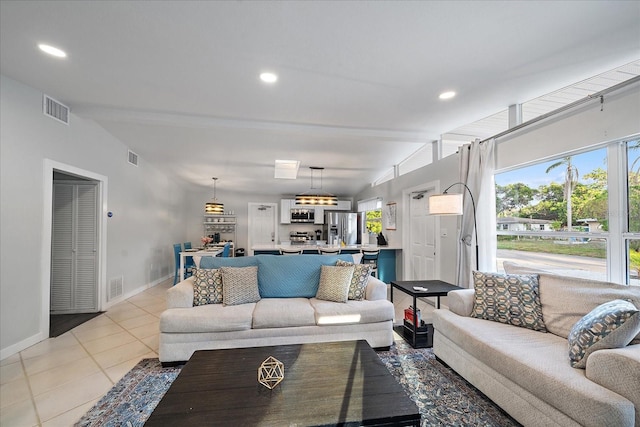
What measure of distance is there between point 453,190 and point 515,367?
2.82 m

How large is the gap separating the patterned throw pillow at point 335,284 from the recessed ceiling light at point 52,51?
10.7ft

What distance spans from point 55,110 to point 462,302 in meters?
5.12

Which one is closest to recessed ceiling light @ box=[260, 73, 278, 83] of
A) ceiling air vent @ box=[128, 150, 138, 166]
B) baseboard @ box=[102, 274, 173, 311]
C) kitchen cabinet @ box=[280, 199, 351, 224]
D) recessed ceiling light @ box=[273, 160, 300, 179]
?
recessed ceiling light @ box=[273, 160, 300, 179]

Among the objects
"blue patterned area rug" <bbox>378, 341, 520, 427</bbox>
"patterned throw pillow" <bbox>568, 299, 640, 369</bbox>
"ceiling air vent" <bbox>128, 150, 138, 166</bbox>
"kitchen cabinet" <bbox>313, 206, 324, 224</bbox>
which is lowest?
"blue patterned area rug" <bbox>378, 341, 520, 427</bbox>

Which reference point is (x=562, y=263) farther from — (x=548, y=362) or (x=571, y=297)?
(x=548, y=362)

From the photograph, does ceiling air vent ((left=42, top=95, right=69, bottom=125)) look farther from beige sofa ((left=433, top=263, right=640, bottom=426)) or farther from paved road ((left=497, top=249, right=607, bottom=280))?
paved road ((left=497, top=249, right=607, bottom=280))

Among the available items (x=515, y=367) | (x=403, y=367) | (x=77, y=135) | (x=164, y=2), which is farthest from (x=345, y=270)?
(x=77, y=135)

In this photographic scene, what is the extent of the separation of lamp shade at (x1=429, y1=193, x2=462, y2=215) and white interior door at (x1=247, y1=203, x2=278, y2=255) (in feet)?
22.0

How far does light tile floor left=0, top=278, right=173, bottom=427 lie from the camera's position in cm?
200

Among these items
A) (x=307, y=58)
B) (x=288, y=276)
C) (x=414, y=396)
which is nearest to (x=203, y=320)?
(x=288, y=276)

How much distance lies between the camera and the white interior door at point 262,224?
9172 mm

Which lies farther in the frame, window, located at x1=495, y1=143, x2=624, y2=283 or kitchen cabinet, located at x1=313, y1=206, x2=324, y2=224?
kitchen cabinet, located at x1=313, y1=206, x2=324, y2=224

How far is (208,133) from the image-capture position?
4258 millimetres

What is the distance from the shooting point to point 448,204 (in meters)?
3.17
